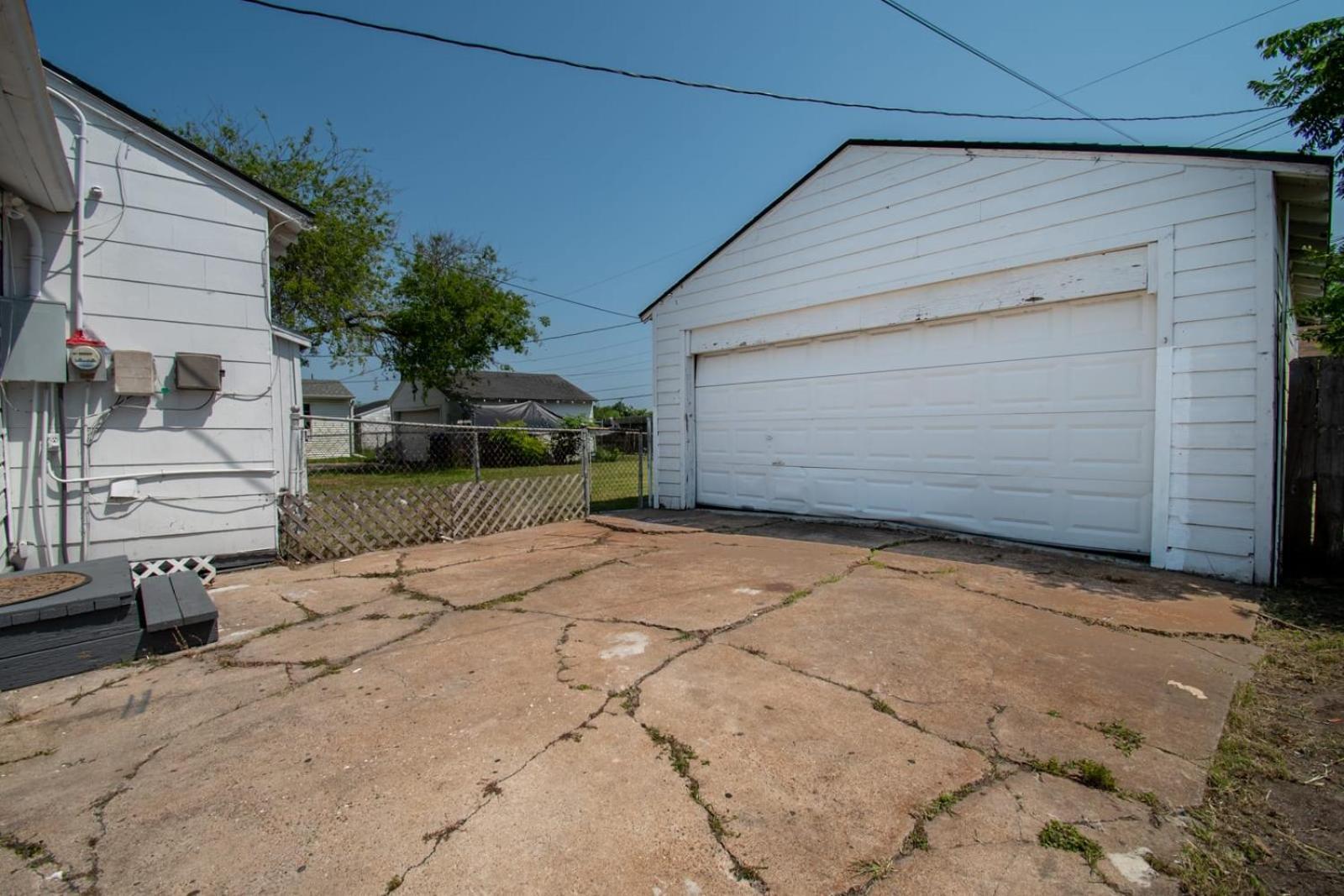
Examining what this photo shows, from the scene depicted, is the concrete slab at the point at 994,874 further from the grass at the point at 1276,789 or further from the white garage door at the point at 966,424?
the white garage door at the point at 966,424

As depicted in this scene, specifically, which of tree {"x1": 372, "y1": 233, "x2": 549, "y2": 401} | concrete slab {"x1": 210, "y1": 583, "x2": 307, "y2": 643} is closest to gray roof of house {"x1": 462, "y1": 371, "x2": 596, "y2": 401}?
tree {"x1": 372, "y1": 233, "x2": 549, "y2": 401}

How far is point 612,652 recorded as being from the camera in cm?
310

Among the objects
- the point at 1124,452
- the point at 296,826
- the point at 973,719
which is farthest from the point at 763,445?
the point at 296,826

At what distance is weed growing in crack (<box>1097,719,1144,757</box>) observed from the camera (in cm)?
216

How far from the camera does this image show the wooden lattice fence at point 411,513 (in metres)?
5.49

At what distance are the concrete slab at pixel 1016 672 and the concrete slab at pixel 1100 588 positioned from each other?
324 mm

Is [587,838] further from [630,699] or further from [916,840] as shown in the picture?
[916,840]

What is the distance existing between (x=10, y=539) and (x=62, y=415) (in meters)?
0.93

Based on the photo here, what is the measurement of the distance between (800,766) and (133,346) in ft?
18.8

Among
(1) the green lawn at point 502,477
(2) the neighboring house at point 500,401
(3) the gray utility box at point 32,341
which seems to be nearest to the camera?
(3) the gray utility box at point 32,341

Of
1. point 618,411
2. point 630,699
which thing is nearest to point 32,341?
point 630,699

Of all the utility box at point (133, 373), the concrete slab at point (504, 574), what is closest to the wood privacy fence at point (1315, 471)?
the concrete slab at point (504, 574)

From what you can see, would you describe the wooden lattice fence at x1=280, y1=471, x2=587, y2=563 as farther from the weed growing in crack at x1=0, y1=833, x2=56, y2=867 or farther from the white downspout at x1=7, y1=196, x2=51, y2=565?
the weed growing in crack at x1=0, y1=833, x2=56, y2=867

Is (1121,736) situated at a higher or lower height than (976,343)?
lower
